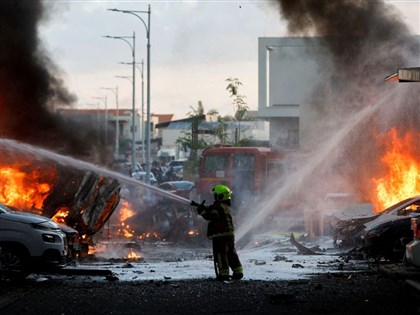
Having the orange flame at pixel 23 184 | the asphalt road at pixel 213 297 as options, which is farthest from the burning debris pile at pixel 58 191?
the asphalt road at pixel 213 297

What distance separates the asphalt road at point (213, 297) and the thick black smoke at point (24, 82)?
10.3m

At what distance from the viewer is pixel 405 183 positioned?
2531 centimetres

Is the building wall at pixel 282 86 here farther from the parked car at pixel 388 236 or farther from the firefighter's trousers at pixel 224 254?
the firefighter's trousers at pixel 224 254

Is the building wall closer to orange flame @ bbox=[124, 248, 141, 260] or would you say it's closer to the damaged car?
orange flame @ bbox=[124, 248, 141, 260]

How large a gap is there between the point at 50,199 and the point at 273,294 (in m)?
7.40

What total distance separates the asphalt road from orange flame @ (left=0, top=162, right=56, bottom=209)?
4.72 metres

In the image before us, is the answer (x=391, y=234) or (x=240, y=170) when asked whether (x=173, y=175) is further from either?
(x=391, y=234)

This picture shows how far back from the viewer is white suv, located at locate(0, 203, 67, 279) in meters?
13.5

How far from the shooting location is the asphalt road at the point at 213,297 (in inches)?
420

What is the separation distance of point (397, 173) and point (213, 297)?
50.5 ft

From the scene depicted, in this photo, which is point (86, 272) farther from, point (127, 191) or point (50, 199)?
point (127, 191)

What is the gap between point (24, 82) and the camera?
2380 centimetres

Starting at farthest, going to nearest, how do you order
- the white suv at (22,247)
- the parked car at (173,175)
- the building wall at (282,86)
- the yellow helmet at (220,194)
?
the parked car at (173,175), the building wall at (282,86), the yellow helmet at (220,194), the white suv at (22,247)

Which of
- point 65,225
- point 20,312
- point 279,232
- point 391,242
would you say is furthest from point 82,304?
point 279,232
